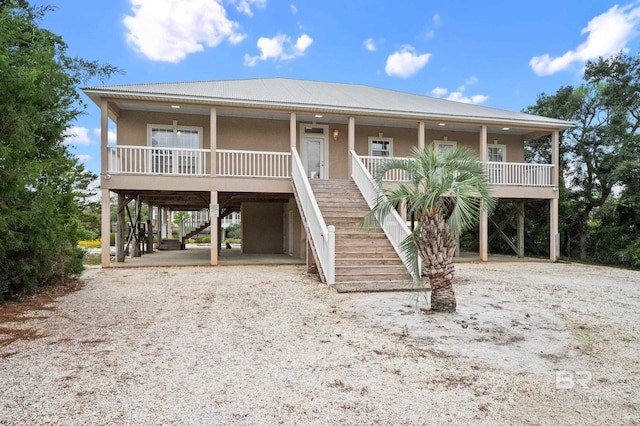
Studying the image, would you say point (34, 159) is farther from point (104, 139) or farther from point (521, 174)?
point (521, 174)

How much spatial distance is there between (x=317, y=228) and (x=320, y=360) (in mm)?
5019

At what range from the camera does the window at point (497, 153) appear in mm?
15594

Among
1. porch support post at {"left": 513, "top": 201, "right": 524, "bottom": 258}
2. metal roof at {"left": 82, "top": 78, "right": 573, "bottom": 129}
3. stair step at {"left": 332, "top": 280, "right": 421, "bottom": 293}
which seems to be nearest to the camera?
stair step at {"left": 332, "top": 280, "right": 421, "bottom": 293}

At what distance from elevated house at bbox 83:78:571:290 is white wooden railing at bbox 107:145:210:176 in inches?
2.1

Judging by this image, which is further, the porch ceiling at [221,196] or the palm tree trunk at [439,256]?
the porch ceiling at [221,196]

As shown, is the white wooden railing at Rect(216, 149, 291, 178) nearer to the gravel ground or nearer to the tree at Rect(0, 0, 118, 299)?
the tree at Rect(0, 0, 118, 299)

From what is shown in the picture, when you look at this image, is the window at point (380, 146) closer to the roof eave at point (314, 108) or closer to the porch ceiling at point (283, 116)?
the porch ceiling at point (283, 116)

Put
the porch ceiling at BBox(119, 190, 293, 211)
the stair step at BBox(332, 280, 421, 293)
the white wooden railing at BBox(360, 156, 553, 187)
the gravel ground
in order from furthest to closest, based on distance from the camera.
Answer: the white wooden railing at BBox(360, 156, 553, 187) < the porch ceiling at BBox(119, 190, 293, 211) < the stair step at BBox(332, 280, 421, 293) < the gravel ground

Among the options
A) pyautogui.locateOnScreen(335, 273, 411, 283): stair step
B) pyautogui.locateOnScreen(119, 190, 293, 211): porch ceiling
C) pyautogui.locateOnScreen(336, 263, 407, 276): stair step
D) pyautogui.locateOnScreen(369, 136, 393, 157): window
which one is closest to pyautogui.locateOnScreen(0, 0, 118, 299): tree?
pyautogui.locateOnScreen(119, 190, 293, 211): porch ceiling

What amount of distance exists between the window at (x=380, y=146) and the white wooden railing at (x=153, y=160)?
6.08m

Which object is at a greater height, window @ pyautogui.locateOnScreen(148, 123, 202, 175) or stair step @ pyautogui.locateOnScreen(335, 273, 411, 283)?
window @ pyautogui.locateOnScreen(148, 123, 202, 175)

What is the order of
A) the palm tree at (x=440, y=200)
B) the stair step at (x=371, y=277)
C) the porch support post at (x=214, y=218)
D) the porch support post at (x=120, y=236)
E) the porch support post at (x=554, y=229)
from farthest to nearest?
the porch support post at (x=554, y=229), the porch support post at (x=120, y=236), the porch support post at (x=214, y=218), the stair step at (x=371, y=277), the palm tree at (x=440, y=200)

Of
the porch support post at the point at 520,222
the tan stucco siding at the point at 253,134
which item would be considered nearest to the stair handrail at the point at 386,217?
the tan stucco siding at the point at 253,134

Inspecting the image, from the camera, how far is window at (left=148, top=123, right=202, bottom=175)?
1244cm
